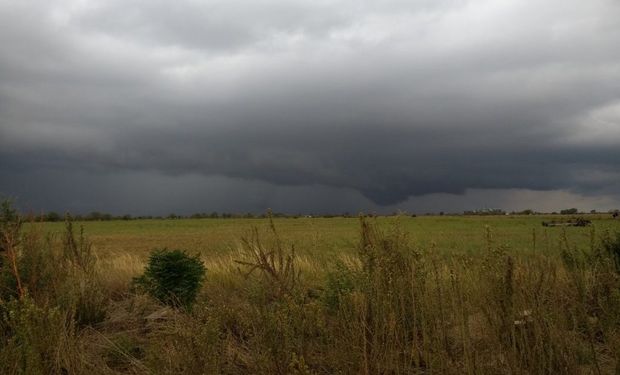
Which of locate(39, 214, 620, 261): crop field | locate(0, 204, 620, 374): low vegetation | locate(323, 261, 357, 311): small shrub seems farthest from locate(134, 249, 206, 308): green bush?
locate(323, 261, 357, 311): small shrub

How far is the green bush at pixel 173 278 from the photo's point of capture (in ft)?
22.0

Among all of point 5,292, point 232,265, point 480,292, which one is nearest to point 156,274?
point 5,292

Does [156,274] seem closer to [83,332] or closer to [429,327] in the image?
[83,332]

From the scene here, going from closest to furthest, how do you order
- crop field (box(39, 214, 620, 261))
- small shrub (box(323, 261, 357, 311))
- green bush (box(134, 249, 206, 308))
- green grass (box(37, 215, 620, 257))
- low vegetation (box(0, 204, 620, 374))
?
low vegetation (box(0, 204, 620, 374)) < small shrub (box(323, 261, 357, 311)) < green bush (box(134, 249, 206, 308)) < crop field (box(39, 214, 620, 261)) < green grass (box(37, 215, 620, 257))

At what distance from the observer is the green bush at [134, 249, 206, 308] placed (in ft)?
22.0

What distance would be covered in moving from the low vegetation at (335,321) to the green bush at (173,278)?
17mm

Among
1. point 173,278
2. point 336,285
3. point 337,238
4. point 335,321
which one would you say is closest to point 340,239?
point 337,238

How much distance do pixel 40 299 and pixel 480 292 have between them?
4.89 meters

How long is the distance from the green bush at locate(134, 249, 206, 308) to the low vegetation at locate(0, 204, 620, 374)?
17 mm

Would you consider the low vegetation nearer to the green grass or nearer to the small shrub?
the small shrub

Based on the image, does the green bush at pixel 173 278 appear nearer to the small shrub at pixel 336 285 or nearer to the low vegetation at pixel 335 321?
the low vegetation at pixel 335 321

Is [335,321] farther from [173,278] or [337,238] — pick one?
[337,238]

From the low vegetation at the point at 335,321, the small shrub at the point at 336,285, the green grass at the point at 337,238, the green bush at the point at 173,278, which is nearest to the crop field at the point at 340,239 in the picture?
the green grass at the point at 337,238

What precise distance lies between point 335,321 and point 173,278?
8.95 feet
